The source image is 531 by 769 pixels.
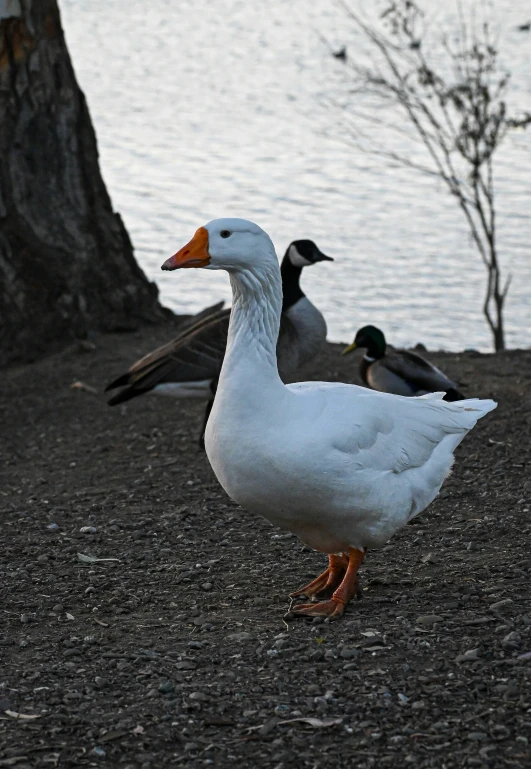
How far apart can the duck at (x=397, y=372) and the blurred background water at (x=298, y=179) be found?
3.15m

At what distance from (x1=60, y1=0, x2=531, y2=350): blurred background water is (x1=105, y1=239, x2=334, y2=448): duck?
11.1 feet

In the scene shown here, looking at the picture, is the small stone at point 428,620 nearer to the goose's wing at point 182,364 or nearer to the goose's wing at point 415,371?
the goose's wing at point 182,364

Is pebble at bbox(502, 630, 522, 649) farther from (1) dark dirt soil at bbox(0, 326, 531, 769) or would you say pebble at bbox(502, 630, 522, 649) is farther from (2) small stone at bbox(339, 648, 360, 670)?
(2) small stone at bbox(339, 648, 360, 670)

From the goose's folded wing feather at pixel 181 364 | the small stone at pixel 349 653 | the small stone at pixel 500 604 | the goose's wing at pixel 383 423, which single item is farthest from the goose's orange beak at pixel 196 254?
the goose's folded wing feather at pixel 181 364

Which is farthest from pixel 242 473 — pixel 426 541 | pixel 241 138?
pixel 241 138

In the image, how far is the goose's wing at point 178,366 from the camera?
776 cm

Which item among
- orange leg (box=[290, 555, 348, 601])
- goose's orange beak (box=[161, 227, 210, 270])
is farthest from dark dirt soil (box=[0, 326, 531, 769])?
goose's orange beak (box=[161, 227, 210, 270])

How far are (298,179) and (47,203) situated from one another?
26.0ft

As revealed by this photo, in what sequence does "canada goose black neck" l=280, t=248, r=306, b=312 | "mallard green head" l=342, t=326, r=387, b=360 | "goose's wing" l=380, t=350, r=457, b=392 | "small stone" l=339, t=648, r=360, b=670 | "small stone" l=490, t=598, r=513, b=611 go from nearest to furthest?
"small stone" l=339, t=648, r=360, b=670, "small stone" l=490, t=598, r=513, b=611, "goose's wing" l=380, t=350, r=457, b=392, "mallard green head" l=342, t=326, r=387, b=360, "canada goose black neck" l=280, t=248, r=306, b=312

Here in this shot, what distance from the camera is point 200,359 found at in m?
7.84

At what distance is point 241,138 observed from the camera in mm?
19719

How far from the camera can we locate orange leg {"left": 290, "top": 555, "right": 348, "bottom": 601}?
5004 mm

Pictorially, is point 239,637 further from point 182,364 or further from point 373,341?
point 373,341

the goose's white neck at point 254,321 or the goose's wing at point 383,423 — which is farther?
the goose's white neck at point 254,321
